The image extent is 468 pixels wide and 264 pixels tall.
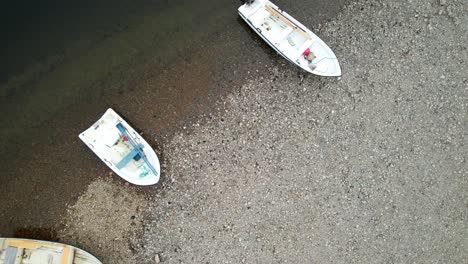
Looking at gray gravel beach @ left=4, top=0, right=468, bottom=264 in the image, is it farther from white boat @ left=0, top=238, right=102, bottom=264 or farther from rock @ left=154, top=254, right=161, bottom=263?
white boat @ left=0, top=238, right=102, bottom=264

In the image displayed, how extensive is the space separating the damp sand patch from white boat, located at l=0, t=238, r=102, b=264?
0.57 meters

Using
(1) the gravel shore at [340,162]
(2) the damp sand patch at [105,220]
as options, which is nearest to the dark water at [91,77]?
(2) the damp sand patch at [105,220]

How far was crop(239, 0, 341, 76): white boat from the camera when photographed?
1212 cm

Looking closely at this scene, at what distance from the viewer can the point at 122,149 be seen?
11555 millimetres

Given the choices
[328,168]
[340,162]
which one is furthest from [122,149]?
[340,162]

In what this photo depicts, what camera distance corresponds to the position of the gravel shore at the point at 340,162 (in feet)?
38.9

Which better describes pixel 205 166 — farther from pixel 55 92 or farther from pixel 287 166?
pixel 55 92

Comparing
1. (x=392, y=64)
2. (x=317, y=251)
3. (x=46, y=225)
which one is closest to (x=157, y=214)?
(x=46, y=225)

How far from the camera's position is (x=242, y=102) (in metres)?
12.3

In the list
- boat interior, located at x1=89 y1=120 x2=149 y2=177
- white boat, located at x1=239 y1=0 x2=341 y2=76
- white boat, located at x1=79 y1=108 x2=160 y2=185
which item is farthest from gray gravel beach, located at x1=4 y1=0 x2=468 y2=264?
boat interior, located at x1=89 y1=120 x2=149 y2=177

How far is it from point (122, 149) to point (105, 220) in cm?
224

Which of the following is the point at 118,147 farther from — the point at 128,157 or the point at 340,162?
the point at 340,162

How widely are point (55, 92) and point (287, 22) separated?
745cm

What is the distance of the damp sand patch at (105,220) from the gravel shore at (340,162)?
0.23ft
